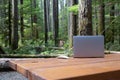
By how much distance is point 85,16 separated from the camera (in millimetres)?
4691

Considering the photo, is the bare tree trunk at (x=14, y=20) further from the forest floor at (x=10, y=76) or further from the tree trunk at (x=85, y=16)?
the tree trunk at (x=85, y=16)

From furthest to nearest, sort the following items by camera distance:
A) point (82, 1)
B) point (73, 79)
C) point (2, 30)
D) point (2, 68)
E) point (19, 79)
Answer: point (2, 30), point (2, 68), point (19, 79), point (82, 1), point (73, 79)

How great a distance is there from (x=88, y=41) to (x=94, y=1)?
523 centimetres

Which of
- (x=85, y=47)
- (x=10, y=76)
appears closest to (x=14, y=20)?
(x=10, y=76)

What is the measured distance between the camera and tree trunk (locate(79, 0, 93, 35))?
4.61 m

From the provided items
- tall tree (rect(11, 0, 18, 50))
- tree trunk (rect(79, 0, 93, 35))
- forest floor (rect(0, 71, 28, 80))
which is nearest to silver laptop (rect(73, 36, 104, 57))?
tree trunk (rect(79, 0, 93, 35))

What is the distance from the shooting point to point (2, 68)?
522cm

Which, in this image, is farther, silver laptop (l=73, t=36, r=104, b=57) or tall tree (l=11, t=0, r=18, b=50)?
tall tree (l=11, t=0, r=18, b=50)

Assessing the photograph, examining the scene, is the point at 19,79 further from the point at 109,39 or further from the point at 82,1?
the point at 109,39

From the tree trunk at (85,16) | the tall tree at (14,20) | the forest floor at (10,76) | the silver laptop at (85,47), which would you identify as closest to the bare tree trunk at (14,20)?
the tall tree at (14,20)

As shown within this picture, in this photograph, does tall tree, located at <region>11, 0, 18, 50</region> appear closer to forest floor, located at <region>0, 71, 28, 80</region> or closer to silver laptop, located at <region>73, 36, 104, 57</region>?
forest floor, located at <region>0, 71, 28, 80</region>

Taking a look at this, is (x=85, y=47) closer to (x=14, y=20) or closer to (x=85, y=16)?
(x=85, y=16)

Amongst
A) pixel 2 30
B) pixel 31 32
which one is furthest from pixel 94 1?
pixel 31 32

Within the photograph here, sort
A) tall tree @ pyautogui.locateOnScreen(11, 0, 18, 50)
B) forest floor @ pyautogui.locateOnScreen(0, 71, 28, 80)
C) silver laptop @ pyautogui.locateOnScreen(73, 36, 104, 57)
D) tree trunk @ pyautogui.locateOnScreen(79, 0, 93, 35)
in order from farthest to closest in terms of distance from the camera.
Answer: tall tree @ pyautogui.locateOnScreen(11, 0, 18, 50) < forest floor @ pyautogui.locateOnScreen(0, 71, 28, 80) < tree trunk @ pyautogui.locateOnScreen(79, 0, 93, 35) < silver laptop @ pyautogui.locateOnScreen(73, 36, 104, 57)
